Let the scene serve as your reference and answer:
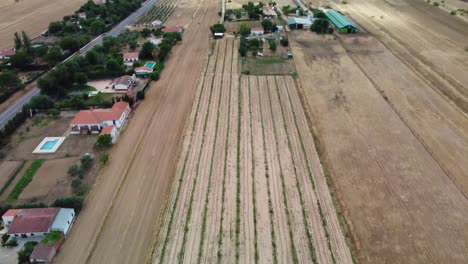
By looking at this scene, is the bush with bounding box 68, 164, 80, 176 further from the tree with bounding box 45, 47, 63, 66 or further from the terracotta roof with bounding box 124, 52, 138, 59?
the tree with bounding box 45, 47, 63, 66

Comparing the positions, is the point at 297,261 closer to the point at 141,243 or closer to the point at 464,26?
the point at 141,243

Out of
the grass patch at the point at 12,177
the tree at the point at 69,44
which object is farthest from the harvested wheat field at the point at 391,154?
the tree at the point at 69,44

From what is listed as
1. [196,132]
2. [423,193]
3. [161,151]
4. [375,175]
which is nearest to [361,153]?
[375,175]

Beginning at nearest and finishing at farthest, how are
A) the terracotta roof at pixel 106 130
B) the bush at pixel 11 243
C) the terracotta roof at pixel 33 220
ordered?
the bush at pixel 11 243
the terracotta roof at pixel 33 220
the terracotta roof at pixel 106 130

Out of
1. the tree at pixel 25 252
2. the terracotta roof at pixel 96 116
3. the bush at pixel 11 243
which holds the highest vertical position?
the terracotta roof at pixel 96 116

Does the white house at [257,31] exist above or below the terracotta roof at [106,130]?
above

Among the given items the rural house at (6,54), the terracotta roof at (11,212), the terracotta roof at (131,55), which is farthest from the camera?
the rural house at (6,54)

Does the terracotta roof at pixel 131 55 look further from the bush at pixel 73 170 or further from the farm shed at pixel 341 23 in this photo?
the farm shed at pixel 341 23
